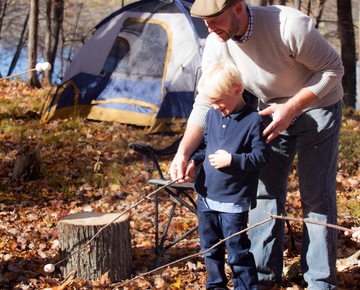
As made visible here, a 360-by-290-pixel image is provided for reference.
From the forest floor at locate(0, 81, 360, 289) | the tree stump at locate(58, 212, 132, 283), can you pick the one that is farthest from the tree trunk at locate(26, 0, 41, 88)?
the tree stump at locate(58, 212, 132, 283)

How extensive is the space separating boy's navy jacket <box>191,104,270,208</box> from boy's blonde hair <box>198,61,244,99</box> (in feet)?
0.63

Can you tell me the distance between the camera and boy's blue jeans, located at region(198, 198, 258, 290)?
341 centimetres

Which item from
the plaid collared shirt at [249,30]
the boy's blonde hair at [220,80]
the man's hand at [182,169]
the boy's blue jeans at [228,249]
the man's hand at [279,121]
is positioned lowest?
the boy's blue jeans at [228,249]

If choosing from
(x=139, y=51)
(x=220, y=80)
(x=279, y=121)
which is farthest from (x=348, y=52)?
(x=220, y=80)

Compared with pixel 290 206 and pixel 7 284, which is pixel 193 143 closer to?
pixel 7 284

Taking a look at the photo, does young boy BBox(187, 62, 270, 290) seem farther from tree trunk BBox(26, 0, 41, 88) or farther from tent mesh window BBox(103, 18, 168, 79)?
tree trunk BBox(26, 0, 41, 88)

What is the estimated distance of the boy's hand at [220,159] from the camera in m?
3.19

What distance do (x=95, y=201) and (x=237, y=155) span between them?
Answer: 350cm

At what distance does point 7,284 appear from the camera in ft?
14.2

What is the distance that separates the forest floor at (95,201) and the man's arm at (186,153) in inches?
10.4

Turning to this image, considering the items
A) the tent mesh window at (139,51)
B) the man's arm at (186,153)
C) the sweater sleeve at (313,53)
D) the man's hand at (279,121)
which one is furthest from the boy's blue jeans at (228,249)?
the tent mesh window at (139,51)

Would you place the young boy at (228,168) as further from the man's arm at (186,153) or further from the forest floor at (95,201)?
the forest floor at (95,201)

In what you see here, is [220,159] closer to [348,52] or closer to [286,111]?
[286,111]

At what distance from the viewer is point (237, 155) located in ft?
10.5
